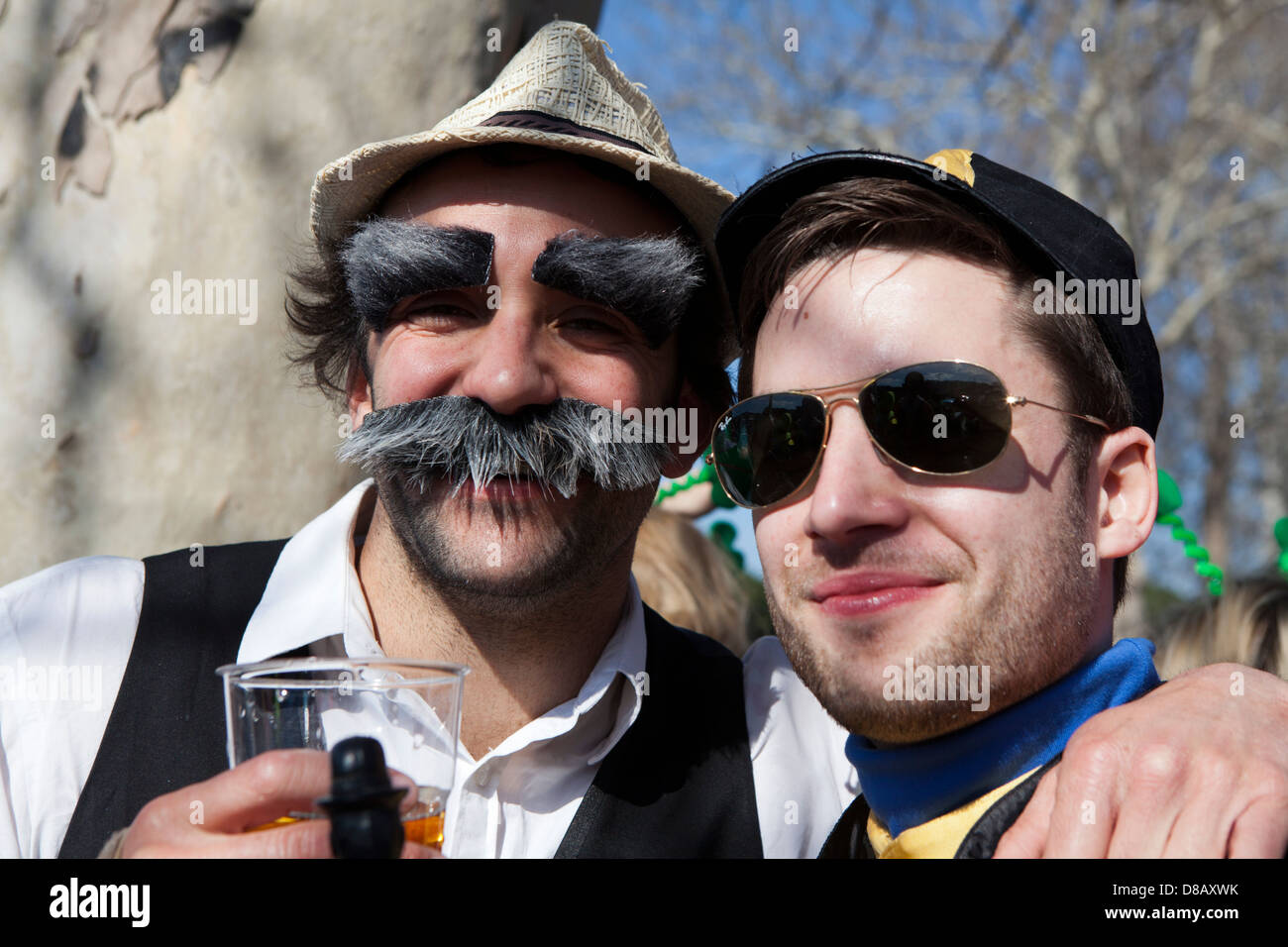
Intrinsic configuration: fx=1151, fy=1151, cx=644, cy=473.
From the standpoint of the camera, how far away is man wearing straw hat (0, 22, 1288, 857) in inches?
86.4

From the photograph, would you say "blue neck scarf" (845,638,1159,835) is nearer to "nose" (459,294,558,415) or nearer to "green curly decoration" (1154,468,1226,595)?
"nose" (459,294,558,415)

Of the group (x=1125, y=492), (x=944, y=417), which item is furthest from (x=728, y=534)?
(x=944, y=417)

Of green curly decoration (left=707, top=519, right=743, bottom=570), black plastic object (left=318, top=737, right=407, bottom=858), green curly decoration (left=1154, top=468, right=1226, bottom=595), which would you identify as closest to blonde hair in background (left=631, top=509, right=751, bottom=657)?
green curly decoration (left=707, top=519, right=743, bottom=570)

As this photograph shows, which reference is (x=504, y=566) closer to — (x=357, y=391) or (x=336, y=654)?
(x=336, y=654)

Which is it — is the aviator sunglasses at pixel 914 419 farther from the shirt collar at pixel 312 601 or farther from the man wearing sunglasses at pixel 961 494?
the shirt collar at pixel 312 601

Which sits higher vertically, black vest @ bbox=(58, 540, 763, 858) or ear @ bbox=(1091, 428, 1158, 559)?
ear @ bbox=(1091, 428, 1158, 559)

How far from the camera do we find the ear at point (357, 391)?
2635 mm

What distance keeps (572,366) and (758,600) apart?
138 inches

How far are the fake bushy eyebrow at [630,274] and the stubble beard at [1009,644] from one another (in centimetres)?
81

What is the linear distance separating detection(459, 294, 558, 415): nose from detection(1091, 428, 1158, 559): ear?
103cm

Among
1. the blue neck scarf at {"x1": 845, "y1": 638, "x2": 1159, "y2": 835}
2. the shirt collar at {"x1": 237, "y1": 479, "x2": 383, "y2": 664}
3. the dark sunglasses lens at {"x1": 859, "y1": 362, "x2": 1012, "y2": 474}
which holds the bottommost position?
the blue neck scarf at {"x1": 845, "y1": 638, "x2": 1159, "y2": 835}

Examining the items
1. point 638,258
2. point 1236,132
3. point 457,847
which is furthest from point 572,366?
point 1236,132
